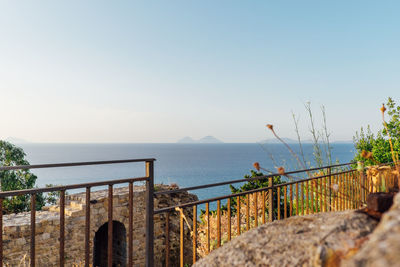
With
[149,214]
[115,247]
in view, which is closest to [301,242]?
[149,214]

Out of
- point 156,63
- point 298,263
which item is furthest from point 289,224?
point 156,63

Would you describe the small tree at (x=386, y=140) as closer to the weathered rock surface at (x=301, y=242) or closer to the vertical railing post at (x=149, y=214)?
the vertical railing post at (x=149, y=214)

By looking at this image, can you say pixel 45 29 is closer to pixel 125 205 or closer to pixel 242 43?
pixel 242 43

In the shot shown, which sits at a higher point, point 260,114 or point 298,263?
point 260,114

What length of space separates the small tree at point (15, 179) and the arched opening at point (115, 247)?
6.49 metres

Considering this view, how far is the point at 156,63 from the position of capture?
Result: 2309 cm

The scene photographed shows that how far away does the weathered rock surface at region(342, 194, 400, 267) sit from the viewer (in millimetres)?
598

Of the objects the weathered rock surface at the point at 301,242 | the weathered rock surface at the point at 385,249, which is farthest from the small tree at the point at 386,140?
the weathered rock surface at the point at 385,249

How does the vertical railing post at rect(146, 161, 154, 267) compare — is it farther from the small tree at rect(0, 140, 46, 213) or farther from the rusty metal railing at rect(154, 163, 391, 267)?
the small tree at rect(0, 140, 46, 213)

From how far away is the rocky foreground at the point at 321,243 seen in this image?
0.69 meters

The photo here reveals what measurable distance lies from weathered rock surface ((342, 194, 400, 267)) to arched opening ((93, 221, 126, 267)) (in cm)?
1098

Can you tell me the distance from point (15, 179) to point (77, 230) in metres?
10.1

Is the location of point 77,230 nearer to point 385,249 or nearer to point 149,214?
point 149,214

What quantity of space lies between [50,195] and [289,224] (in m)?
19.1
